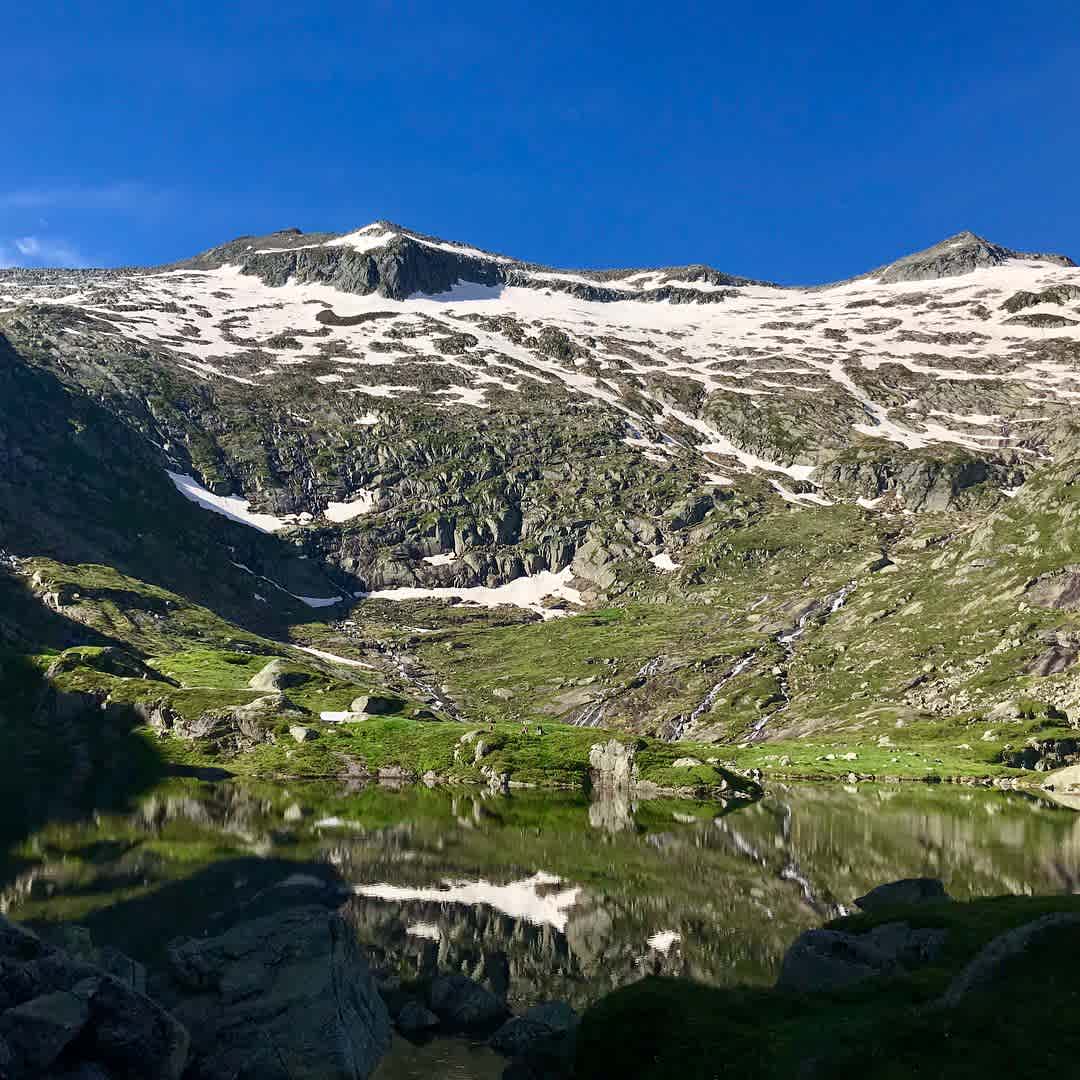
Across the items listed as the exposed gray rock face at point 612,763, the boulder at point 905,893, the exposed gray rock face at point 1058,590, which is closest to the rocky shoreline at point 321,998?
the boulder at point 905,893

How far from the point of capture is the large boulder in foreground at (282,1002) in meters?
25.4

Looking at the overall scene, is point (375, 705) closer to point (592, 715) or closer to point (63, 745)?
point (63, 745)

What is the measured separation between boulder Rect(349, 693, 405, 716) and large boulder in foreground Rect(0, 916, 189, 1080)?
131m

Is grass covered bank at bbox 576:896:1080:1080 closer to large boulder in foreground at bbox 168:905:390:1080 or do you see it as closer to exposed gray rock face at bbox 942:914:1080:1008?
exposed gray rock face at bbox 942:914:1080:1008

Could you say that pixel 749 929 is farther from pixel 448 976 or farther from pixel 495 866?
pixel 495 866

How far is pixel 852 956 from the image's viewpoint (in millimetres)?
29000

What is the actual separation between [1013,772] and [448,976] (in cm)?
11414

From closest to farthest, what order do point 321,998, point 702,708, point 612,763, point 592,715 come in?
point 321,998
point 612,763
point 702,708
point 592,715

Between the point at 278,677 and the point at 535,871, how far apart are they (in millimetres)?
121580

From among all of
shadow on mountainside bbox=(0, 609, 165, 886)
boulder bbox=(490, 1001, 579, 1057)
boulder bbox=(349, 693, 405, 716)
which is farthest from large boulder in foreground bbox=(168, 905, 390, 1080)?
boulder bbox=(349, 693, 405, 716)

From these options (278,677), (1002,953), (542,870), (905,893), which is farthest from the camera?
(278,677)

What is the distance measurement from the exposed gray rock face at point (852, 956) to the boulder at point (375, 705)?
130 m

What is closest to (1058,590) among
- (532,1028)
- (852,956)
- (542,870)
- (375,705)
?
(375,705)

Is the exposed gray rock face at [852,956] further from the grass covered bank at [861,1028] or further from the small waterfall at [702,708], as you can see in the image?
the small waterfall at [702,708]
